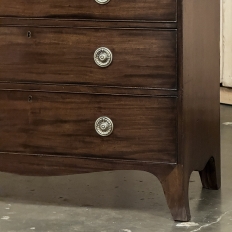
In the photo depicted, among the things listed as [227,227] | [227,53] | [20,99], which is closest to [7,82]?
[20,99]

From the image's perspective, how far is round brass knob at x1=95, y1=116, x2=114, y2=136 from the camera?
1969mm

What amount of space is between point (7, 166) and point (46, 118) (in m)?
0.21

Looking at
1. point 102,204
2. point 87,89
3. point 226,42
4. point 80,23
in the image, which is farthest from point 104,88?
point 226,42

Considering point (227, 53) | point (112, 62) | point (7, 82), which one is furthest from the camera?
point (227, 53)

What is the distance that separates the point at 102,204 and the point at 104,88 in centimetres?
42

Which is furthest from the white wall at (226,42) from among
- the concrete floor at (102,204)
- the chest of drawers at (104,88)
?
the chest of drawers at (104,88)

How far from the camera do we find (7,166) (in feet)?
6.91

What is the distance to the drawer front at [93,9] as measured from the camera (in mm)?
1875

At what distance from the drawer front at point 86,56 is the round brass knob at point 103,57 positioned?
0.01m

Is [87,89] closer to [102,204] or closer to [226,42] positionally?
[102,204]

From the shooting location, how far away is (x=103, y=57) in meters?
1.94

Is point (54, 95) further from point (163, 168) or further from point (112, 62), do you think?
point (163, 168)

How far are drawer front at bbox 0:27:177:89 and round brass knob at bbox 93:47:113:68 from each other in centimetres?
1

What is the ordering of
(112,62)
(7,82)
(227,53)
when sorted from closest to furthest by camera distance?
(112,62) < (7,82) < (227,53)
